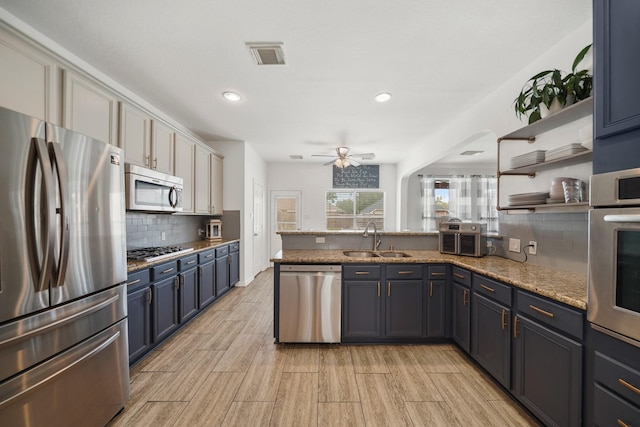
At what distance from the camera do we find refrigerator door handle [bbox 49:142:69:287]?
134 centimetres

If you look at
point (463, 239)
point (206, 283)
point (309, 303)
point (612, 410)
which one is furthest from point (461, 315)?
point (206, 283)

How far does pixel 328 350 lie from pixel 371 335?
0.46m

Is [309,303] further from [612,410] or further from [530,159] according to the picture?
[530,159]

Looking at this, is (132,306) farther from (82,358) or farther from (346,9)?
(346,9)

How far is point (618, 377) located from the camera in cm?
117

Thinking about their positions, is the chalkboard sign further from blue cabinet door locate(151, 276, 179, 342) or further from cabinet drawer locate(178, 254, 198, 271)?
Answer: blue cabinet door locate(151, 276, 179, 342)

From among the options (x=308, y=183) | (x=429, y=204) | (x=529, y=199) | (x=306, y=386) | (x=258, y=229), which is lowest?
(x=306, y=386)

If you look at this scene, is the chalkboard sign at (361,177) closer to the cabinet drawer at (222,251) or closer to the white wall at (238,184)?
the white wall at (238,184)

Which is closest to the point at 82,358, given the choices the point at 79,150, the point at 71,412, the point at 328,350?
the point at 71,412

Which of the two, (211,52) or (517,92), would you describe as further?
(517,92)

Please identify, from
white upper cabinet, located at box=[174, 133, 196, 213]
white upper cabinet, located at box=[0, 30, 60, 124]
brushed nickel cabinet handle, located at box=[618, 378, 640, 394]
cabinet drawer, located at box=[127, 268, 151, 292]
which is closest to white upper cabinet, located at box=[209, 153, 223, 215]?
white upper cabinet, located at box=[174, 133, 196, 213]

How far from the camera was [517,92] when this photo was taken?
247cm

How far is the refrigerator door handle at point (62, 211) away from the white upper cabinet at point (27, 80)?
70cm

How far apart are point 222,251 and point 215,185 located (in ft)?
3.90
